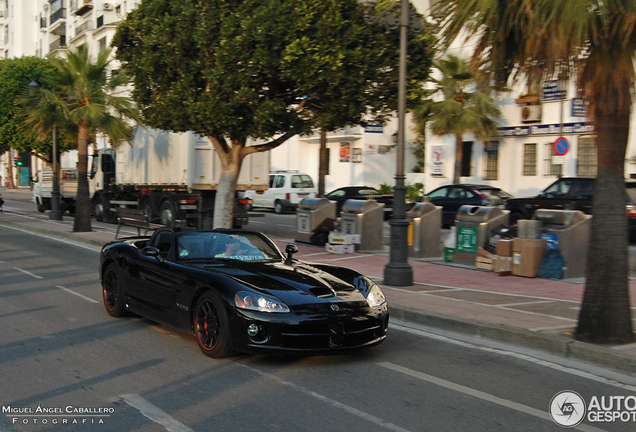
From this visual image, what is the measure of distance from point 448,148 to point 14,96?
118 ft

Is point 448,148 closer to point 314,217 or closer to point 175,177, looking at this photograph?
point 175,177

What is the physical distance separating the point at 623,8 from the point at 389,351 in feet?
13.2

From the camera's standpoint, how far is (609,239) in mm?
6844

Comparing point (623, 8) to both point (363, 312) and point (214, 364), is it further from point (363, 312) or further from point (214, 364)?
point (214, 364)

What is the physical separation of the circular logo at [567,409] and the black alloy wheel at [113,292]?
525 cm

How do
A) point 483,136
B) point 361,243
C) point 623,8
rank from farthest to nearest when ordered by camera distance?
point 483,136, point 361,243, point 623,8

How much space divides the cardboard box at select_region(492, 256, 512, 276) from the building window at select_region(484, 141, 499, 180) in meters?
19.4

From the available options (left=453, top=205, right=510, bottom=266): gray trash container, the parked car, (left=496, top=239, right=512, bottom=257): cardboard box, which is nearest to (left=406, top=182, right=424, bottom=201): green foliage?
A: the parked car

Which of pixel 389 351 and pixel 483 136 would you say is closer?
pixel 389 351

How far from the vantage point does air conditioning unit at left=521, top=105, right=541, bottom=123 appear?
2880 centimetres

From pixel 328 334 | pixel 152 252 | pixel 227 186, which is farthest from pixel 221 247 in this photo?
pixel 227 186

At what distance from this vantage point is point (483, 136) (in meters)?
28.8

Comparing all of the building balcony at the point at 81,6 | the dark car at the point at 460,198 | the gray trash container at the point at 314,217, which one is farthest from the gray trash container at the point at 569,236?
the building balcony at the point at 81,6

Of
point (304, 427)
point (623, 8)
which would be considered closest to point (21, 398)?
point (304, 427)
